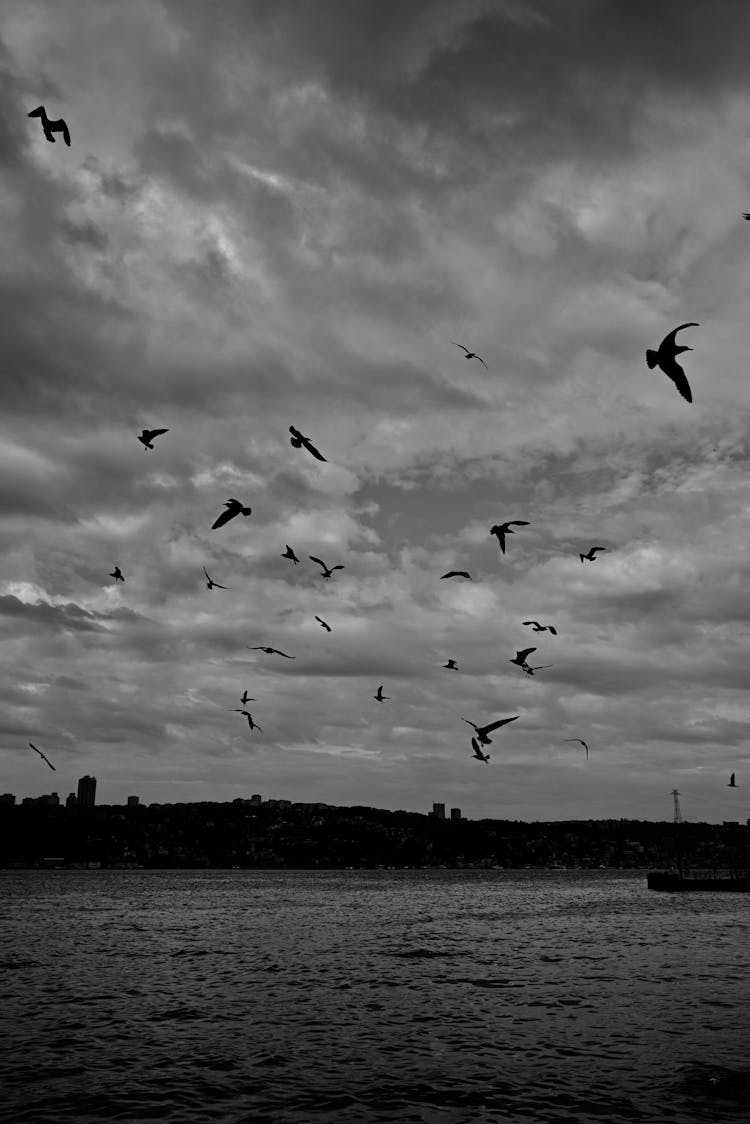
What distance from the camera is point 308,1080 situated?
23172 millimetres

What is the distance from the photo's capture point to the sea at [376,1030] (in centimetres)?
2081

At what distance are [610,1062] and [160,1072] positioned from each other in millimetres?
12178

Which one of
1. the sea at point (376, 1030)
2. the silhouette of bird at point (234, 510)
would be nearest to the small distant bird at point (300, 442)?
the silhouette of bird at point (234, 510)

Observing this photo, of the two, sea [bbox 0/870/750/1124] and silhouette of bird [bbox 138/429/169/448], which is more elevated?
silhouette of bird [bbox 138/429/169/448]

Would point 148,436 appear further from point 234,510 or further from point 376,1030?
point 376,1030

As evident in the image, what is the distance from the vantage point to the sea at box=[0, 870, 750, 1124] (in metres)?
20.8

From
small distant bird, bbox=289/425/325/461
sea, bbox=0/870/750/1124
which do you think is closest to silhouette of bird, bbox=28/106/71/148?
small distant bird, bbox=289/425/325/461

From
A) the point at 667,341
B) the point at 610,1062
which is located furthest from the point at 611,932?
the point at 667,341

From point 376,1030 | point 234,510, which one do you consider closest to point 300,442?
point 234,510

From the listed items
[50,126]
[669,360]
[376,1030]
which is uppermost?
[50,126]

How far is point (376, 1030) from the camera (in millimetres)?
30016

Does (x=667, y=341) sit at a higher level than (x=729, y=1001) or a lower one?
higher

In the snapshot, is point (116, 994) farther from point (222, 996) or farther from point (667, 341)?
point (667, 341)

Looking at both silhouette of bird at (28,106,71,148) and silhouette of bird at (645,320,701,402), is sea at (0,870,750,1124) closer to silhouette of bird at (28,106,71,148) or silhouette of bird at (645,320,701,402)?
silhouette of bird at (645,320,701,402)
